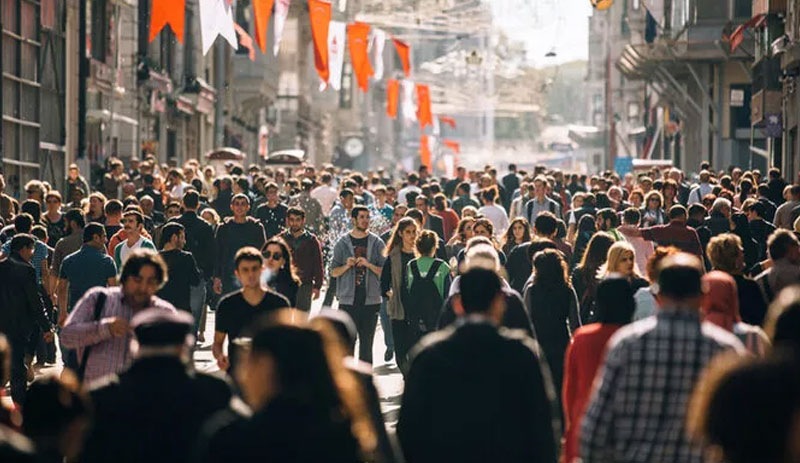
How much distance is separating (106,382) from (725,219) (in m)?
13.5

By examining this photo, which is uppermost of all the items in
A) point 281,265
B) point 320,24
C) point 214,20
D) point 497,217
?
point 320,24

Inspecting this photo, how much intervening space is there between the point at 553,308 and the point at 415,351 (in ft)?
8.30

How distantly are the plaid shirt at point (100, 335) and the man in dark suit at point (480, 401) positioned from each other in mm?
2477

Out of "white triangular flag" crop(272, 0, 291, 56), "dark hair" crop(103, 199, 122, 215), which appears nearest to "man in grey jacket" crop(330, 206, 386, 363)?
"dark hair" crop(103, 199, 122, 215)

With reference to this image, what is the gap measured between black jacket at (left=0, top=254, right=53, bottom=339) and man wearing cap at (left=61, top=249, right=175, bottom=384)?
4.25 meters

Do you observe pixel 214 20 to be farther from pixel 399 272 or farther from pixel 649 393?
pixel 649 393

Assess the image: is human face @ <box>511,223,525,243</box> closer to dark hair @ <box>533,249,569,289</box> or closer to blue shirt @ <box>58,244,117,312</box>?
blue shirt @ <box>58,244,117,312</box>

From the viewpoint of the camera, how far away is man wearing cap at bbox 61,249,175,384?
31.3 ft

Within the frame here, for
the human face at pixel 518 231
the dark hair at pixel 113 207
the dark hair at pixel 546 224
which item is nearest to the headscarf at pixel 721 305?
the dark hair at pixel 546 224

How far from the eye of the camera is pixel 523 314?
10688 millimetres

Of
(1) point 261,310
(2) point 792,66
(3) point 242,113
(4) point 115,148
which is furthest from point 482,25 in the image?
(1) point 261,310

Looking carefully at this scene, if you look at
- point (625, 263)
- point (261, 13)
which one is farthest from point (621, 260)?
point (261, 13)

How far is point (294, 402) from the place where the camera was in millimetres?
5301

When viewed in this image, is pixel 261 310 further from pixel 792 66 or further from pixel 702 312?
pixel 792 66
